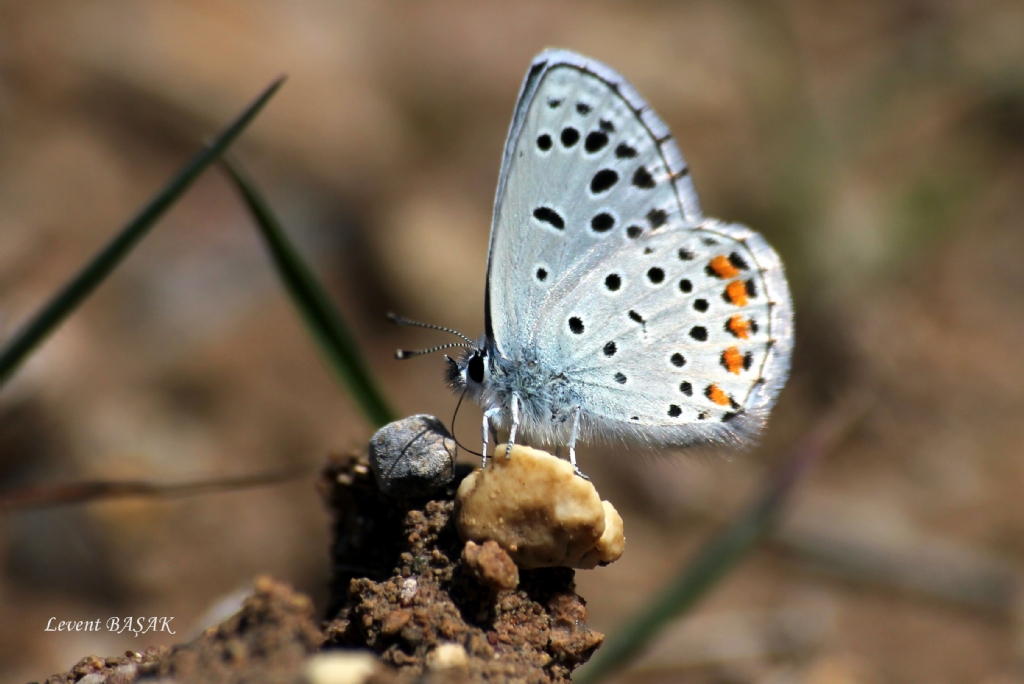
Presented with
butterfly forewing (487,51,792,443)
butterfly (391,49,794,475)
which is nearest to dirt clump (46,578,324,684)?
butterfly (391,49,794,475)

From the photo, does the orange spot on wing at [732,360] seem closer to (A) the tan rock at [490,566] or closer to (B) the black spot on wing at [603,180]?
(B) the black spot on wing at [603,180]

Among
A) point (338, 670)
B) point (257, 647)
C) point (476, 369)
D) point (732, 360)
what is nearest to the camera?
point (338, 670)

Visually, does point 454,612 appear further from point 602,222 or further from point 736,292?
point 736,292

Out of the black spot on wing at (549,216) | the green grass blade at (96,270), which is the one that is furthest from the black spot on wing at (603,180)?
the green grass blade at (96,270)

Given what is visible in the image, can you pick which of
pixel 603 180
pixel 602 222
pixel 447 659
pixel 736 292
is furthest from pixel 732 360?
pixel 447 659

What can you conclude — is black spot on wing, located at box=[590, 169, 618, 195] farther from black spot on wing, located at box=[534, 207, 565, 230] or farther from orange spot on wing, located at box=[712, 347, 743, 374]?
orange spot on wing, located at box=[712, 347, 743, 374]

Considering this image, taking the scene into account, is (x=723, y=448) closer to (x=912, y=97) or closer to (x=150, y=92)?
(x=150, y=92)

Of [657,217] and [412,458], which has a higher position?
[657,217]

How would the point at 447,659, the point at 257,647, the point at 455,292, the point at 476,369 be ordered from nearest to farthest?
the point at 257,647
the point at 447,659
the point at 476,369
the point at 455,292
